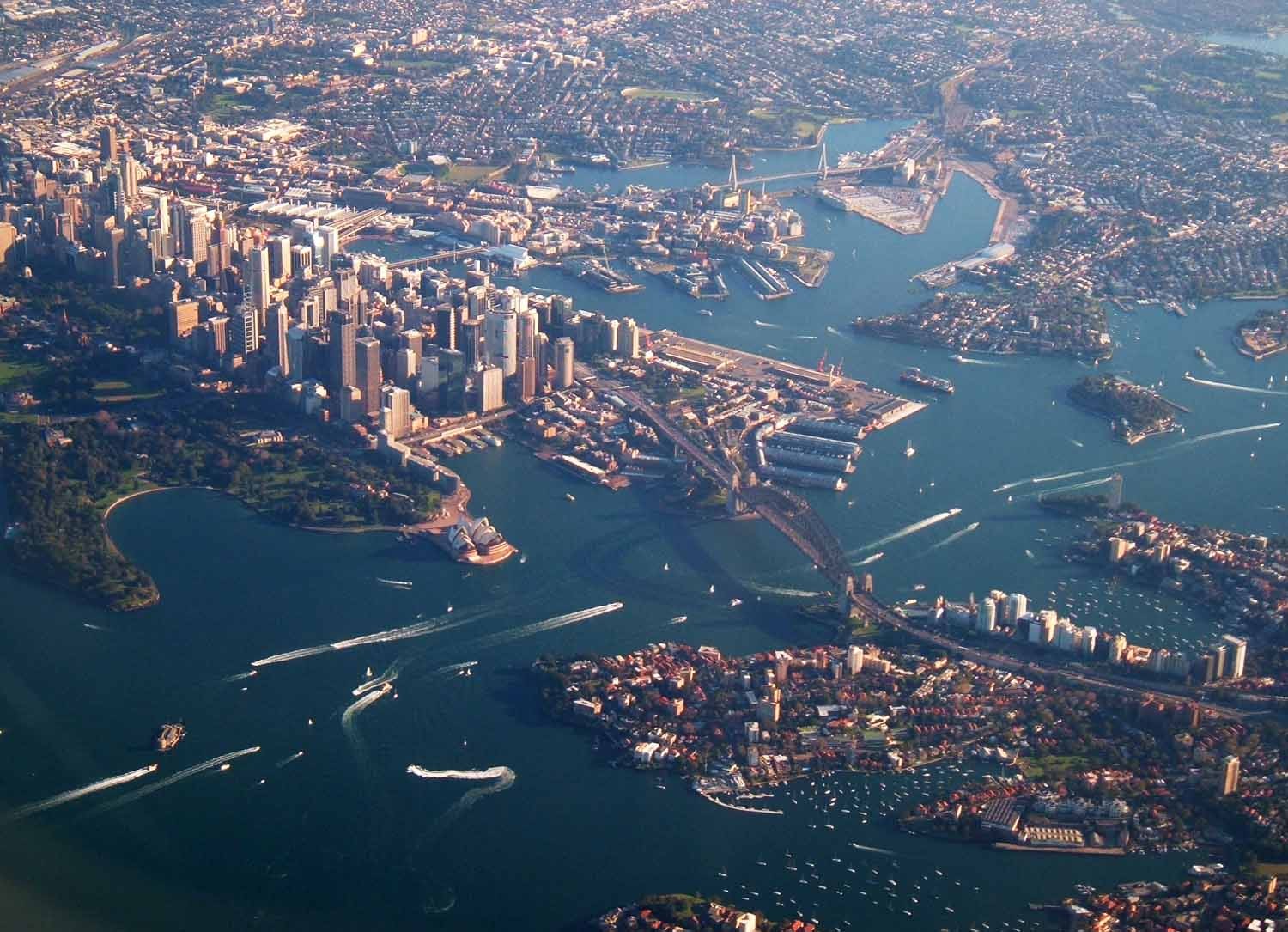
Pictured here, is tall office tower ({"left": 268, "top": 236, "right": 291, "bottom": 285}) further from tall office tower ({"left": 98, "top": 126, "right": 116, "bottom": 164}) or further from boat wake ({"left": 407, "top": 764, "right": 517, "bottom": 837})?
boat wake ({"left": 407, "top": 764, "right": 517, "bottom": 837})

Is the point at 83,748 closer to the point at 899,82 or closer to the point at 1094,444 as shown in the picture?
the point at 1094,444

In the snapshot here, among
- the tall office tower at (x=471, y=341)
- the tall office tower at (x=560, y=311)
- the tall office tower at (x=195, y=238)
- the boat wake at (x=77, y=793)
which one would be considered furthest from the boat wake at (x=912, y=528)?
the tall office tower at (x=195, y=238)

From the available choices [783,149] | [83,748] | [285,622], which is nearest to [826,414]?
[285,622]

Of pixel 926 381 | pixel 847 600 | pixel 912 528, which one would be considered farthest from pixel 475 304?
pixel 847 600

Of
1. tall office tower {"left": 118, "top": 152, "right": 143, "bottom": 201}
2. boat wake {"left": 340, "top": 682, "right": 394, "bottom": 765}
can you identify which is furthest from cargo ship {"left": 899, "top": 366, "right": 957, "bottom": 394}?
tall office tower {"left": 118, "top": 152, "right": 143, "bottom": 201}

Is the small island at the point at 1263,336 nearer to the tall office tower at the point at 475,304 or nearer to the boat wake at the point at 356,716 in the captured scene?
the tall office tower at the point at 475,304

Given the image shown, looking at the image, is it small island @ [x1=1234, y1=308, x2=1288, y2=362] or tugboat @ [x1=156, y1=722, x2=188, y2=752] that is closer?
tugboat @ [x1=156, y1=722, x2=188, y2=752]

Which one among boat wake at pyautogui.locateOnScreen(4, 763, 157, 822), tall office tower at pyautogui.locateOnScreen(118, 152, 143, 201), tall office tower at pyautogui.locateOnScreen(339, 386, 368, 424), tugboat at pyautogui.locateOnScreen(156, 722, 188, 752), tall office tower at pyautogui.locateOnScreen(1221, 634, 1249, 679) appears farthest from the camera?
tall office tower at pyautogui.locateOnScreen(118, 152, 143, 201)
